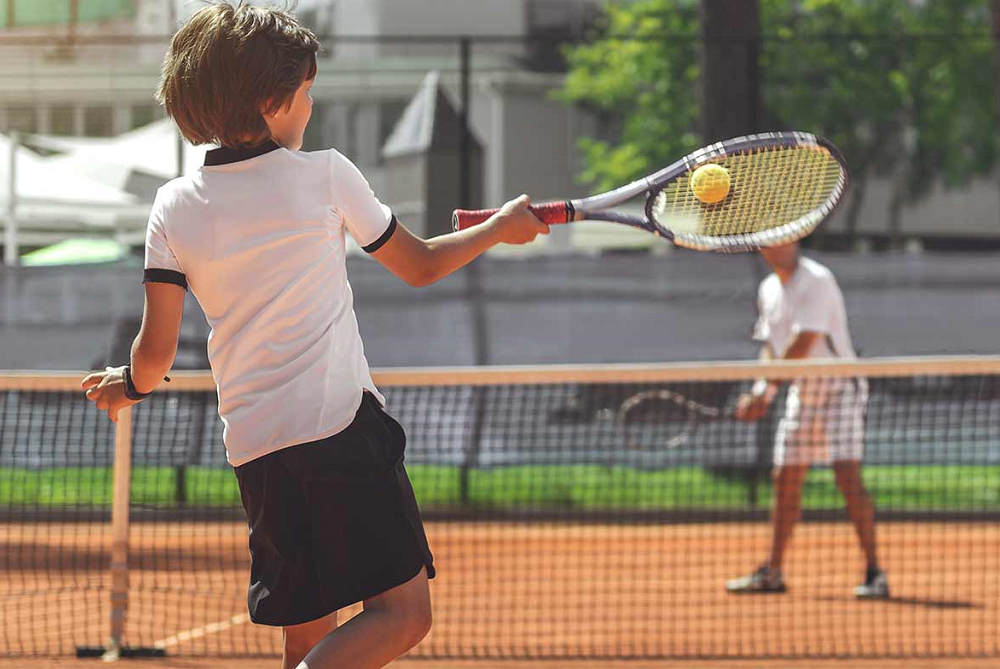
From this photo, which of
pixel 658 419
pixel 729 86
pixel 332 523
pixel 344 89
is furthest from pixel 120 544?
pixel 729 86

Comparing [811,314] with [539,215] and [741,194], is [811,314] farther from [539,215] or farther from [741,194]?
[539,215]


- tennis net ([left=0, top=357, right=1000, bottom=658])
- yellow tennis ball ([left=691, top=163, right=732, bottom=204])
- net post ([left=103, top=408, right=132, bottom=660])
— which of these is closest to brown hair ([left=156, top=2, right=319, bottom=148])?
yellow tennis ball ([left=691, top=163, right=732, bottom=204])

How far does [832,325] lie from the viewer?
214 inches

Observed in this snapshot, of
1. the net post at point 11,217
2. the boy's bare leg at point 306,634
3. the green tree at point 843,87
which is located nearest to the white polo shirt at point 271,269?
the boy's bare leg at point 306,634

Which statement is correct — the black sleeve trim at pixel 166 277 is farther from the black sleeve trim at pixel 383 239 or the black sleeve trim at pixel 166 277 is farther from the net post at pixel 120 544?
the net post at pixel 120 544

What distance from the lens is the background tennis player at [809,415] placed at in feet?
17.8

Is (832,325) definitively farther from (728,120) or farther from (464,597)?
(728,120)

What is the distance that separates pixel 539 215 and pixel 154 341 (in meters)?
0.73

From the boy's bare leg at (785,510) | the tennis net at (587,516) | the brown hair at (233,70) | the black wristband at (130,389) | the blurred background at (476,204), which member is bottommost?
the tennis net at (587,516)

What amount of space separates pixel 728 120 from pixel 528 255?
217 cm

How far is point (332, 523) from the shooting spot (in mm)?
2230

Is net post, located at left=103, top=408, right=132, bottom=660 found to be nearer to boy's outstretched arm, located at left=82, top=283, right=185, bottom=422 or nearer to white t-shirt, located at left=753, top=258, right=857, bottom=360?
boy's outstretched arm, located at left=82, top=283, right=185, bottom=422

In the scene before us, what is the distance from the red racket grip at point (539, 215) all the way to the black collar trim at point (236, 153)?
43 cm

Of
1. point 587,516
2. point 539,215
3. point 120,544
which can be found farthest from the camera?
point 587,516
